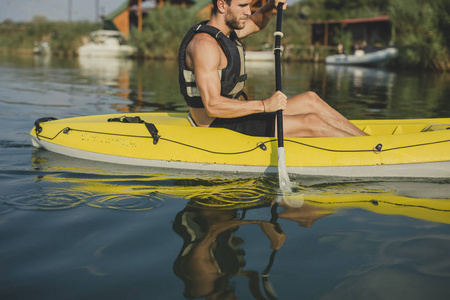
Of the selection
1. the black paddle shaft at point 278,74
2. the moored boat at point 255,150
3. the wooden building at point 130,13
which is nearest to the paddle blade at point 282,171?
the black paddle shaft at point 278,74

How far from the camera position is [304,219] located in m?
3.17

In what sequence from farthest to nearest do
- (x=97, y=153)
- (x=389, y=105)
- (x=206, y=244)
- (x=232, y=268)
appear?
(x=389, y=105) < (x=97, y=153) < (x=206, y=244) < (x=232, y=268)

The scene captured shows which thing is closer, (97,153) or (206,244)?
A: (206,244)

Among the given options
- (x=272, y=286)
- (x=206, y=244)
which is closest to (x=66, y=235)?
(x=206, y=244)

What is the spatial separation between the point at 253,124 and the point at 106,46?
37.5 meters

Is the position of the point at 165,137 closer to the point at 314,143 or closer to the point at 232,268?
the point at 314,143

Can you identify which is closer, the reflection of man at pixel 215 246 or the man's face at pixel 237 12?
the reflection of man at pixel 215 246

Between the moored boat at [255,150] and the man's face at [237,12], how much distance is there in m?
1.00

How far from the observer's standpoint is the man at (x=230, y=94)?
3.89 m

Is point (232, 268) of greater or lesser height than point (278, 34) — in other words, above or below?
below

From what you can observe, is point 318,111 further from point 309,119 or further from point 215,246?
point 215,246

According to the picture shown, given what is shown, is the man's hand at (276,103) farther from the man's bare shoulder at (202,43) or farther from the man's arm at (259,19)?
the man's arm at (259,19)

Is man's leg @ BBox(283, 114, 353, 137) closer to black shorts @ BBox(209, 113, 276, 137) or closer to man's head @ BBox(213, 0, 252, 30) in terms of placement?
black shorts @ BBox(209, 113, 276, 137)

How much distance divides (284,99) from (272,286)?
199 cm
